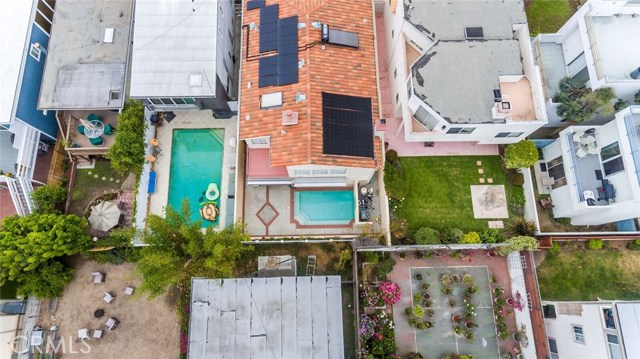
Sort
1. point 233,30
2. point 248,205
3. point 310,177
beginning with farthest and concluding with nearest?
point 233,30 < point 248,205 < point 310,177

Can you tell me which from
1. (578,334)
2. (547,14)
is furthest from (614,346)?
(547,14)

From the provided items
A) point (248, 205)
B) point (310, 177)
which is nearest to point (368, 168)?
point (310, 177)

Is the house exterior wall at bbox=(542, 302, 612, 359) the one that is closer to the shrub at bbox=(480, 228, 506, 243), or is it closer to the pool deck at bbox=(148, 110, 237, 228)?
the shrub at bbox=(480, 228, 506, 243)

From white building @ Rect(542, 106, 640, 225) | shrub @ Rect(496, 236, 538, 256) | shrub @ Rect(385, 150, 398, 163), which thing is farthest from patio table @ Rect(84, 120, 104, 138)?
white building @ Rect(542, 106, 640, 225)

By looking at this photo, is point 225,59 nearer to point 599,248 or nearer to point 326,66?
point 326,66

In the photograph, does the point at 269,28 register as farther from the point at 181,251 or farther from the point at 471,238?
the point at 471,238

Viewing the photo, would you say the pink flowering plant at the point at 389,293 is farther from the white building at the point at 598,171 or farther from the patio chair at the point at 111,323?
the patio chair at the point at 111,323

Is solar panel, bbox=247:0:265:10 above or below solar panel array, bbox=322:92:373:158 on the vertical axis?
above

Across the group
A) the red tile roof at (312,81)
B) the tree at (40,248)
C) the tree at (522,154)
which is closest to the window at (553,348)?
the tree at (522,154)
